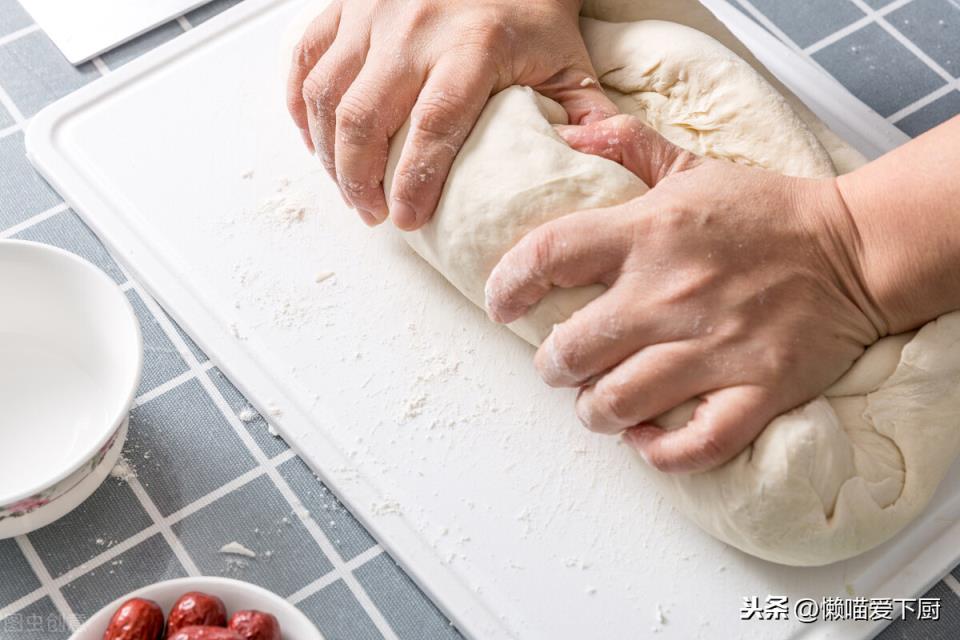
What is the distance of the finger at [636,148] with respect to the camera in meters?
1.25

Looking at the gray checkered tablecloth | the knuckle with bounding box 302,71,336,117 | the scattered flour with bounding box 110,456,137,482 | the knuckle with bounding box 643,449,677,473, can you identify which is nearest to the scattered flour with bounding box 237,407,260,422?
the gray checkered tablecloth

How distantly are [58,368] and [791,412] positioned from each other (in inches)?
34.2

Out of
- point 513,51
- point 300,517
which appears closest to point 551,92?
point 513,51

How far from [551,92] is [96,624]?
813mm

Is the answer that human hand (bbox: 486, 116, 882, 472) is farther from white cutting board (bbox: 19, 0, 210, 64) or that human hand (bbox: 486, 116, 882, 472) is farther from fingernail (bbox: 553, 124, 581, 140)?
white cutting board (bbox: 19, 0, 210, 64)

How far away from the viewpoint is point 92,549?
125 centimetres

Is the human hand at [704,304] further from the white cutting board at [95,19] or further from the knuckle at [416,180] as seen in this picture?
the white cutting board at [95,19]

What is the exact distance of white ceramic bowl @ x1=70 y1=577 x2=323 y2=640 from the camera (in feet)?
3.58

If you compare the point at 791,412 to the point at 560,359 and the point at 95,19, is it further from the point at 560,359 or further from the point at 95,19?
the point at 95,19

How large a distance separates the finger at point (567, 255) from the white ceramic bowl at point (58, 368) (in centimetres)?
43

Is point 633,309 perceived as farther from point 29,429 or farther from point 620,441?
point 29,429

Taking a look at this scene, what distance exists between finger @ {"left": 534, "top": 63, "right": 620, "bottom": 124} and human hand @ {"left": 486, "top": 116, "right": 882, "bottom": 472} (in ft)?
0.64

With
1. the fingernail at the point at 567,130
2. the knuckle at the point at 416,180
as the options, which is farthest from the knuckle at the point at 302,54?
the fingernail at the point at 567,130

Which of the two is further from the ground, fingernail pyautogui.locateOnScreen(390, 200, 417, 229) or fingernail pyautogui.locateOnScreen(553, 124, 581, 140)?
fingernail pyautogui.locateOnScreen(553, 124, 581, 140)
